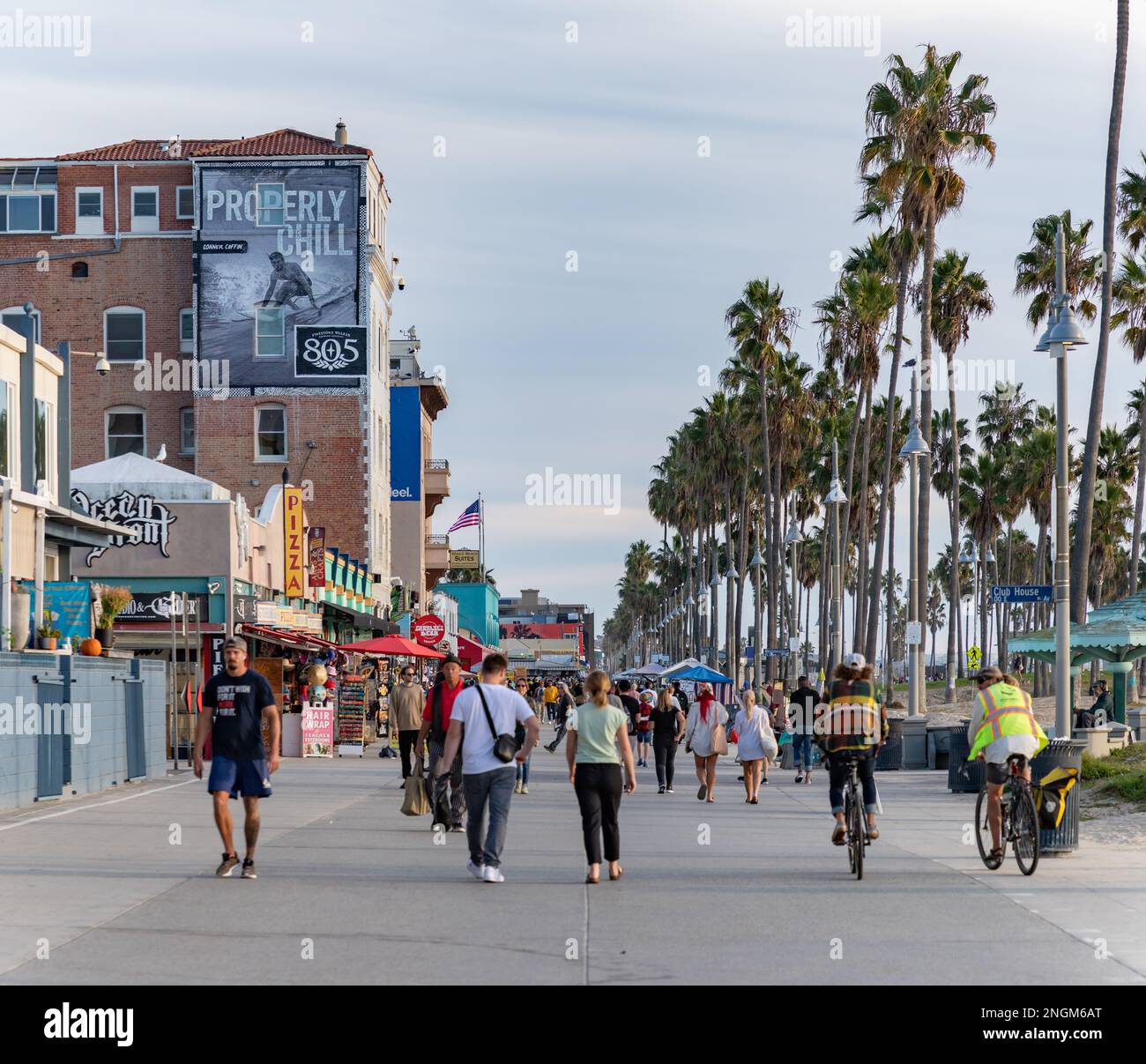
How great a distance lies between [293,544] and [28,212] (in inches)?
872

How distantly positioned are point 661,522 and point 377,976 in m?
112

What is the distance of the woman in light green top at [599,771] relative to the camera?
13.2 meters

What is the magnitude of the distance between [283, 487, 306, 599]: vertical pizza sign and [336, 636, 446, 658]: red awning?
5728 millimetres

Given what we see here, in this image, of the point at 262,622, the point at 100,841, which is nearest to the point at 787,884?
the point at 100,841

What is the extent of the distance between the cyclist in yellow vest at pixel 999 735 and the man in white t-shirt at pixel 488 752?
12.4 feet

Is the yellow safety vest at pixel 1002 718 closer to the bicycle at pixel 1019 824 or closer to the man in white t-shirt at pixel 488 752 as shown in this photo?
the bicycle at pixel 1019 824

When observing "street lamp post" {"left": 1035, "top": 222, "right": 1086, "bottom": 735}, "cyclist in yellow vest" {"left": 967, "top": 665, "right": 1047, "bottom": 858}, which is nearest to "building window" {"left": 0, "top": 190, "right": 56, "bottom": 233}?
"street lamp post" {"left": 1035, "top": 222, "right": 1086, "bottom": 735}

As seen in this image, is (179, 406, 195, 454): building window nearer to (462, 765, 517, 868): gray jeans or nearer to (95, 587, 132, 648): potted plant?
(95, 587, 132, 648): potted plant

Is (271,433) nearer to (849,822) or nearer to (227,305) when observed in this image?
(227,305)

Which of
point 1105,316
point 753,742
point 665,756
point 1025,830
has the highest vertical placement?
point 1105,316

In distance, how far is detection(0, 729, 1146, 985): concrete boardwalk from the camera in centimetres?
898

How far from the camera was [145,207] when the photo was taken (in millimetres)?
58125

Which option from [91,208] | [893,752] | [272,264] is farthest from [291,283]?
[893,752]

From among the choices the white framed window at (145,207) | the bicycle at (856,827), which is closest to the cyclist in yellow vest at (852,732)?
the bicycle at (856,827)
